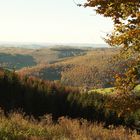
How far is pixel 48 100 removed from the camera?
145 ft

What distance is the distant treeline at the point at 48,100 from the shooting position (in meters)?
40.5

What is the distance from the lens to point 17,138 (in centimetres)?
1220

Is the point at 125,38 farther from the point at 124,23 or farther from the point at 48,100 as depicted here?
the point at 48,100

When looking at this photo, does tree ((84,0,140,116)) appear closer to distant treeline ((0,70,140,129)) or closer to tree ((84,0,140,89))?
tree ((84,0,140,89))

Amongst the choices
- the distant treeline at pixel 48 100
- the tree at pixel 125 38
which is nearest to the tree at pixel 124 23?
the tree at pixel 125 38

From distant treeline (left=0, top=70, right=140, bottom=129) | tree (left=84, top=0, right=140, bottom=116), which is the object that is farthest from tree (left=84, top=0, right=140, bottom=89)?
distant treeline (left=0, top=70, right=140, bottom=129)

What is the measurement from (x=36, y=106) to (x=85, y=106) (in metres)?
7.83

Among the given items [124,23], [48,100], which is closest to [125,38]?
[124,23]

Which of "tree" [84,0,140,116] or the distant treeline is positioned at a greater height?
"tree" [84,0,140,116]

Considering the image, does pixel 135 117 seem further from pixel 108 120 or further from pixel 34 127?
pixel 34 127

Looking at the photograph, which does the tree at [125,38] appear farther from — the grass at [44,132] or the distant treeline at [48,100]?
the distant treeline at [48,100]

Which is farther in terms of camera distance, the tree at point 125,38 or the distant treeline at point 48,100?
the distant treeline at point 48,100

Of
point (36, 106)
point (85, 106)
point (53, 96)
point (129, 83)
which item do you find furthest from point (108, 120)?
point (129, 83)

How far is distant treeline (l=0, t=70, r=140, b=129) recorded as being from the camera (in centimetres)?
4047
